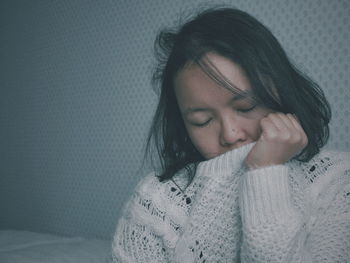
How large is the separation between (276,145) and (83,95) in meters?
1.09

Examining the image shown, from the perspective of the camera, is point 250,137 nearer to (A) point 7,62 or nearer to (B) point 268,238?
(B) point 268,238

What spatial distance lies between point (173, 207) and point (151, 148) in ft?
1.77

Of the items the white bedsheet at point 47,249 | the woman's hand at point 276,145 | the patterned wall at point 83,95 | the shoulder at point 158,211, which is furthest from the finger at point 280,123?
the white bedsheet at point 47,249

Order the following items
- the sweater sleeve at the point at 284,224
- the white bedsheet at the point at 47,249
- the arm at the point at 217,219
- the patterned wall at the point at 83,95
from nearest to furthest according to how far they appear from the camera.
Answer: the sweater sleeve at the point at 284,224
the arm at the point at 217,219
the white bedsheet at the point at 47,249
the patterned wall at the point at 83,95

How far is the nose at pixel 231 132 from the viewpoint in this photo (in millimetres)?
715

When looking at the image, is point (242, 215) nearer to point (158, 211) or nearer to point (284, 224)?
point (284, 224)

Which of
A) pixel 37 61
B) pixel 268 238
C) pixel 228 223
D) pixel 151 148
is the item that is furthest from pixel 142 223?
pixel 37 61

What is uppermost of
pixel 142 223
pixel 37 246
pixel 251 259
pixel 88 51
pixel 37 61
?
pixel 37 61

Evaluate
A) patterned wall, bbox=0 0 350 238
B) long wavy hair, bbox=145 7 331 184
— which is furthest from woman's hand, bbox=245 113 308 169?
patterned wall, bbox=0 0 350 238

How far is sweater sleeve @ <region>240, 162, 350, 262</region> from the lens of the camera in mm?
555

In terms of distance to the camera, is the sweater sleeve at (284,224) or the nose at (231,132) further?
the nose at (231,132)

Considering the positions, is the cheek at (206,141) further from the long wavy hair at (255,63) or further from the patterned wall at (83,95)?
the patterned wall at (83,95)

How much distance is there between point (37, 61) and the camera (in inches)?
65.0

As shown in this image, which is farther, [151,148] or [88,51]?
[88,51]
